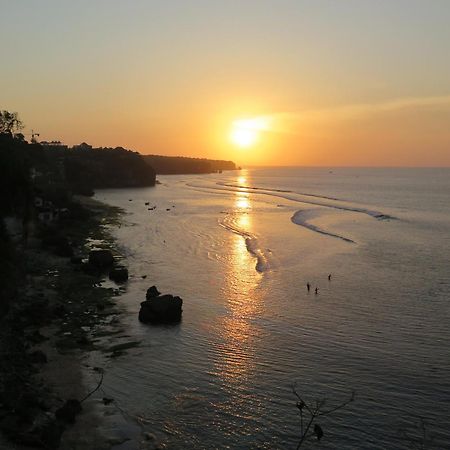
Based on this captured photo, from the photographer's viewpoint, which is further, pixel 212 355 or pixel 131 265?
pixel 131 265

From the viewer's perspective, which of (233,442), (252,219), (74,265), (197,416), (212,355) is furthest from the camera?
(252,219)

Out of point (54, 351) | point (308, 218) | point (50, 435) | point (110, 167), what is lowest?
point (54, 351)

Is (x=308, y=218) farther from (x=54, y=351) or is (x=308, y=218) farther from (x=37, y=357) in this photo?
(x=37, y=357)

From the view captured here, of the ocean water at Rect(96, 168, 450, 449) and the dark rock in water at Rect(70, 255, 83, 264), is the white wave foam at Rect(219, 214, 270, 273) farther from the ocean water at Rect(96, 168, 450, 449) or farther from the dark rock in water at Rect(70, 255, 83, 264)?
the dark rock in water at Rect(70, 255, 83, 264)

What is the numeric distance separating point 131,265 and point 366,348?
88.4ft

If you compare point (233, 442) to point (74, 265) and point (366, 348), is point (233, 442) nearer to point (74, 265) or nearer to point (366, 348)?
point (366, 348)

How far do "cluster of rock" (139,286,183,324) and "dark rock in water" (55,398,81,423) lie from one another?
1136cm

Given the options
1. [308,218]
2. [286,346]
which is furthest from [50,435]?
[308,218]

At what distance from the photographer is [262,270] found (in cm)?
4566

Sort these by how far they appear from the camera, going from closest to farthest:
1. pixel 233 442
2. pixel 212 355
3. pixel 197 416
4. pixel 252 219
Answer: pixel 233 442 → pixel 197 416 → pixel 212 355 → pixel 252 219

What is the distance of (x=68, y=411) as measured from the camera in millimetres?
17922

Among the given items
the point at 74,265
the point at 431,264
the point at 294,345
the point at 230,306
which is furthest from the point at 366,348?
the point at 74,265

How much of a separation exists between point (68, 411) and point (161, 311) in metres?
12.1

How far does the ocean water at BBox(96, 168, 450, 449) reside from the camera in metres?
18.5
